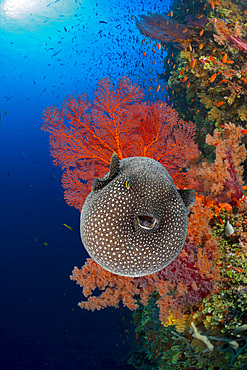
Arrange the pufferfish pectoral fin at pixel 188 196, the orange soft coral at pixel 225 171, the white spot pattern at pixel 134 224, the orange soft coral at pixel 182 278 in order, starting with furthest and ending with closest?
A: the orange soft coral at pixel 225 171 → the orange soft coral at pixel 182 278 → the pufferfish pectoral fin at pixel 188 196 → the white spot pattern at pixel 134 224

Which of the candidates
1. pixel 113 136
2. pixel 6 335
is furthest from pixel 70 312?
pixel 113 136

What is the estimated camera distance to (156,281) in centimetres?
249

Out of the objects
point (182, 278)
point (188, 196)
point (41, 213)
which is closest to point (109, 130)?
point (188, 196)

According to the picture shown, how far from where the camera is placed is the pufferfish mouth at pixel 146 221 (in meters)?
1.29

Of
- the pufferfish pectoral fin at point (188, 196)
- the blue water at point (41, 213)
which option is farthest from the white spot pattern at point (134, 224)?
the blue water at point (41, 213)

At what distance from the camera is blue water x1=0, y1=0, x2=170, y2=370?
1295 cm

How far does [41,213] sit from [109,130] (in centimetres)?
1862

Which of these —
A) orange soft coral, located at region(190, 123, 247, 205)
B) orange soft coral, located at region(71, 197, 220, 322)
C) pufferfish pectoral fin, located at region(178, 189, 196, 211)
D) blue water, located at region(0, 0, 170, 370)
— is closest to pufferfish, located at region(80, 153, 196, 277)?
pufferfish pectoral fin, located at region(178, 189, 196, 211)

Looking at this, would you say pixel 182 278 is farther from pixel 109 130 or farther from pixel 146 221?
pixel 109 130

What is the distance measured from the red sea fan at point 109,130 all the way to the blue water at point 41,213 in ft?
24.1

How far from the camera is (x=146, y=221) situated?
4.42 feet

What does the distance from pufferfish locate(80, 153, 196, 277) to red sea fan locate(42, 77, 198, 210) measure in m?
1.08

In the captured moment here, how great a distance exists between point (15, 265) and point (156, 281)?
17.3 meters

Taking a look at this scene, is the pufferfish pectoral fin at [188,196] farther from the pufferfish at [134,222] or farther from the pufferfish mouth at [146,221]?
the pufferfish mouth at [146,221]
